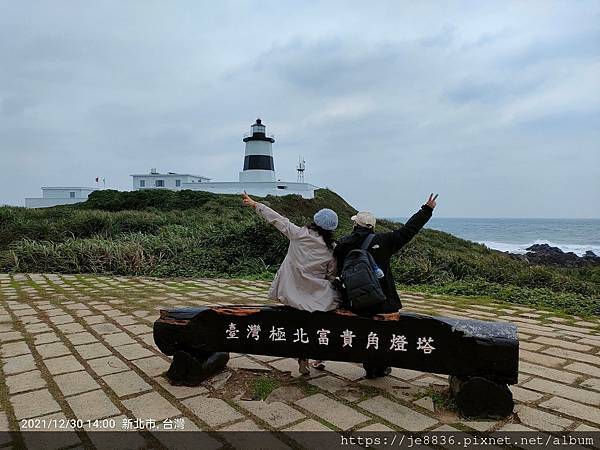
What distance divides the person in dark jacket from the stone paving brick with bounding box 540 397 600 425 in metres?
1.21

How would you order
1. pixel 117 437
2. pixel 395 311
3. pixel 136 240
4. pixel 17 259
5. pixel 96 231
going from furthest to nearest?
pixel 96 231, pixel 136 240, pixel 17 259, pixel 395 311, pixel 117 437

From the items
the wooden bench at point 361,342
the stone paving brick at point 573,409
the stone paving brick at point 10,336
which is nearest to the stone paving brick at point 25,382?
the wooden bench at point 361,342

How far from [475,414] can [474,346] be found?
1.40 feet

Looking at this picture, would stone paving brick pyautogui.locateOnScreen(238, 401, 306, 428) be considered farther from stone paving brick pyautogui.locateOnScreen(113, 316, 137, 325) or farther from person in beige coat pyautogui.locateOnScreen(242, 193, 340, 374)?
stone paving brick pyautogui.locateOnScreen(113, 316, 137, 325)

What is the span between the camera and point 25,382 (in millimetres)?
3523

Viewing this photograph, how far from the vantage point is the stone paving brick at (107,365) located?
379cm

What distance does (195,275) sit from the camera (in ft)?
32.0

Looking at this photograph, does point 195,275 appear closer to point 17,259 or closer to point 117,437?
A: point 17,259

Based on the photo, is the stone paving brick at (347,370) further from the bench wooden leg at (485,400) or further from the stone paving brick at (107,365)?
the stone paving brick at (107,365)

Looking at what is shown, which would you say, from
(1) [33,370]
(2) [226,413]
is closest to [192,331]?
(2) [226,413]

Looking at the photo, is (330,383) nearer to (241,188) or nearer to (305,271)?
(305,271)

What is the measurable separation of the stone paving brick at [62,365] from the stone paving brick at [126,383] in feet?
1.27

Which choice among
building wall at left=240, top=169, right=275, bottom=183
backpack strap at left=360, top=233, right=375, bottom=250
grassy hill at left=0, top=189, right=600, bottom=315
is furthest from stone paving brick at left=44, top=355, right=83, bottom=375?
building wall at left=240, top=169, right=275, bottom=183

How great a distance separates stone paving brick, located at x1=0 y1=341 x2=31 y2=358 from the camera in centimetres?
421
